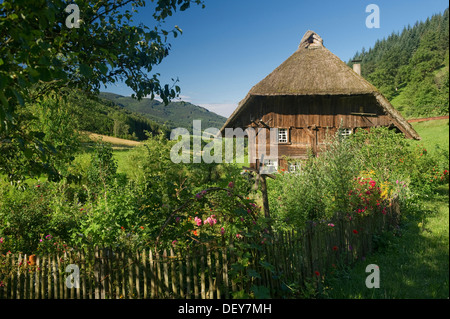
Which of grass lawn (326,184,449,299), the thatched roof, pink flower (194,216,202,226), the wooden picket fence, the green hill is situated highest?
the green hill

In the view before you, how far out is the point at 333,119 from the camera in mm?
13141

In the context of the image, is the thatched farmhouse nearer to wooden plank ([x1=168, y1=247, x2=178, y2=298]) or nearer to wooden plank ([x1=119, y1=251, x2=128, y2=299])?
wooden plank ([x1=168, y1=247, x2=178, y2=298])

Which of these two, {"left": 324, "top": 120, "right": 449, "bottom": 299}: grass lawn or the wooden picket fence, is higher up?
the wooden picket fence

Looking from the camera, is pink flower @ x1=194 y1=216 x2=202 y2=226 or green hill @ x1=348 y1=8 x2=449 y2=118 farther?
green hill @ x1=348 y1=8 x2=449 y2=118

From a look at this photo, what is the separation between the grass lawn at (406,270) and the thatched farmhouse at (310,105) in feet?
25.5

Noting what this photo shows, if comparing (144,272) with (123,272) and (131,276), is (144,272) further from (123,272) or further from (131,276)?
(123,272)

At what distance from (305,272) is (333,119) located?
36.3 feet

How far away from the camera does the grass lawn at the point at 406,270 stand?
3250 mm

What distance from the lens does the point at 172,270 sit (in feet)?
9.36

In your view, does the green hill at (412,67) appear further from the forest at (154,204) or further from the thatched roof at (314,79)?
the forest at (154,204)

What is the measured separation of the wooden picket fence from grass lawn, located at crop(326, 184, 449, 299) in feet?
1.22

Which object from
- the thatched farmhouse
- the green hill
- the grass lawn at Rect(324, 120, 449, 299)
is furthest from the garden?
the green hill

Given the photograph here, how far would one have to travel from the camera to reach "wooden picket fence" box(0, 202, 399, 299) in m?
2.87
